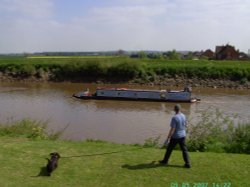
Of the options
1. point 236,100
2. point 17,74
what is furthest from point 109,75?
point 236,100

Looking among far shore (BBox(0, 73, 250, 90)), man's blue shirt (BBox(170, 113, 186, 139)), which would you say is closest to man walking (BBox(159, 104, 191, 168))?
man's blue shirt (BBox(170, 113, 186, 139))

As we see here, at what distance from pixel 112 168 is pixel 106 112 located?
1944 centimetres

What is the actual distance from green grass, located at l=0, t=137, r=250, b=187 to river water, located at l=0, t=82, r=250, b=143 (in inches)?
293

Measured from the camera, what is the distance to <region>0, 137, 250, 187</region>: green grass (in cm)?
848

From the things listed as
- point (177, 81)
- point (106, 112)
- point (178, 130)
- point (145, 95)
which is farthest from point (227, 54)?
point (178, 130)

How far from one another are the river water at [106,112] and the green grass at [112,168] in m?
7.43

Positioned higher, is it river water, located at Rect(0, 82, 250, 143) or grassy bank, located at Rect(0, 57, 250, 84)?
grassy bank, located at Rect(0, 57, 250, 84)

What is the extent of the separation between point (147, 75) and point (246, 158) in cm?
4117

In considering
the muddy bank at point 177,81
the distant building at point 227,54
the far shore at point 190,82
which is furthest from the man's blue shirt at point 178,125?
the distant building at point 227,54

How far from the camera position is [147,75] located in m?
51.0

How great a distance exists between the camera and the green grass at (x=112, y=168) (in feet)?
27.8

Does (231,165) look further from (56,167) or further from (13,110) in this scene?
(13,110)

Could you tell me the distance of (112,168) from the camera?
9.25m

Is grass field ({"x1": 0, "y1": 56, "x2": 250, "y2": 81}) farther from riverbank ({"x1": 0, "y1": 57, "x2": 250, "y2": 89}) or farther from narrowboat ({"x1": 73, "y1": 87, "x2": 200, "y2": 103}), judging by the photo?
narrowboat ({"x1": 73, "y1": 87, "x2": 200, "y2": 103})
